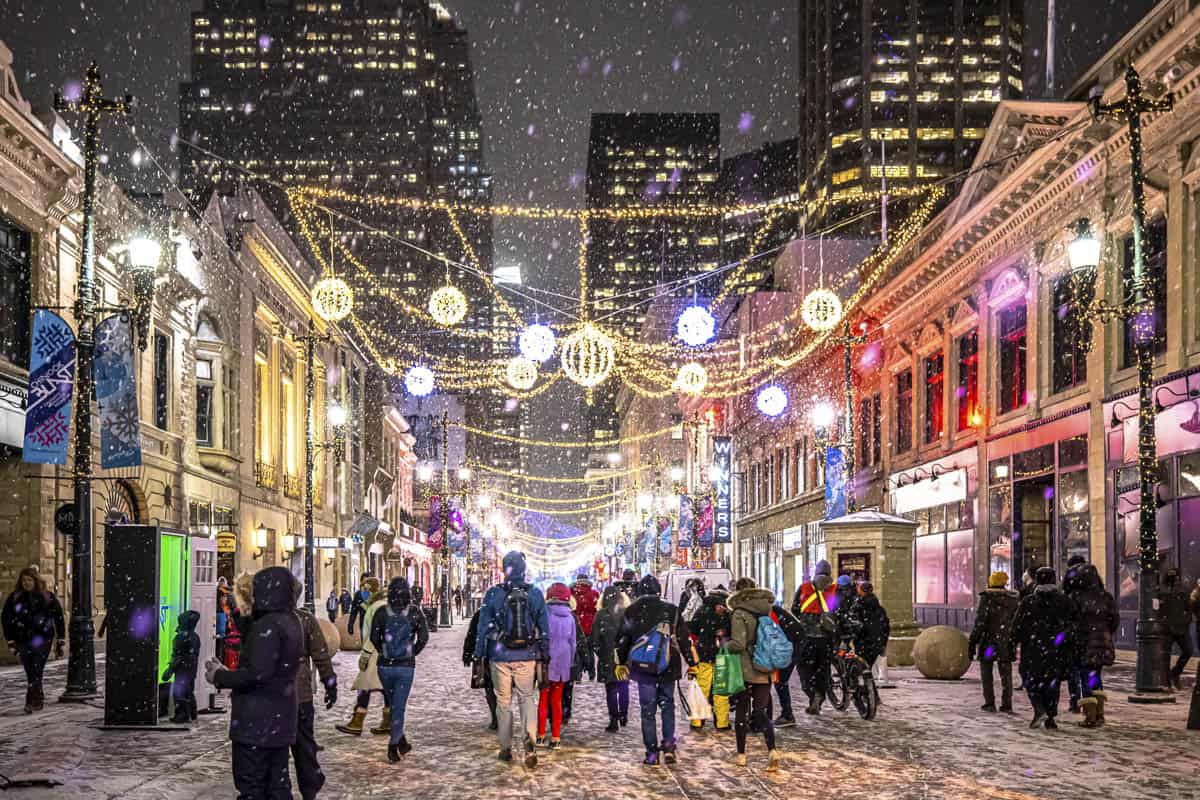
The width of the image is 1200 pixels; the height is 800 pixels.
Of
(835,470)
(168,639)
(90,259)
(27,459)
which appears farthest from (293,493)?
(168,639)

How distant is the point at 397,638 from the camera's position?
40.9ft

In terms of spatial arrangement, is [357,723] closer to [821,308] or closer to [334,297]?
[334,297]

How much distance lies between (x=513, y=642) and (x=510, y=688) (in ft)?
1.61

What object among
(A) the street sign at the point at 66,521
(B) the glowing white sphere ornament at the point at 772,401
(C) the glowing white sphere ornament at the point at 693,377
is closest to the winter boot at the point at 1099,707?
(A) the street sign at the point at 66,521

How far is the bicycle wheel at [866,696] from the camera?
1535cm

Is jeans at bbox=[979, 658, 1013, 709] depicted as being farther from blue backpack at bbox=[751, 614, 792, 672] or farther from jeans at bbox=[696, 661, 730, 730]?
blue backpack at bbox=[751, 614, 792, 672]

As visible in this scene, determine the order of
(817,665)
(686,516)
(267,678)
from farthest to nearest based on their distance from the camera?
(686,516) < (817,665) < (267,678)

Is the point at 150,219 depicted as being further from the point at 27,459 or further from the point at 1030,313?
the point at 1030,313

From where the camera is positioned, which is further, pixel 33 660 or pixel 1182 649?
pixel 1182 649

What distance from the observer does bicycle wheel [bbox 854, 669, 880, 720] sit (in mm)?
15352

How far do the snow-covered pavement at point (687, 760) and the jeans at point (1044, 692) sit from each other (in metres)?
0.29

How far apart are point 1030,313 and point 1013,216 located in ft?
8.64

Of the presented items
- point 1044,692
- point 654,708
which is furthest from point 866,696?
point 654,708

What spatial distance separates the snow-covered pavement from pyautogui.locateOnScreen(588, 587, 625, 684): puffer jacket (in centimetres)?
71
